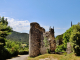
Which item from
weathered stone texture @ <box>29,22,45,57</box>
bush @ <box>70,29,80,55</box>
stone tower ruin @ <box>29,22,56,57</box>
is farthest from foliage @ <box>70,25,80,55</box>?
weathered stone texture @ <box>29,22,45,57</box>

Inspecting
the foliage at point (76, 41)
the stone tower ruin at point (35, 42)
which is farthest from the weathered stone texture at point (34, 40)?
the foliage at point (76, 41)

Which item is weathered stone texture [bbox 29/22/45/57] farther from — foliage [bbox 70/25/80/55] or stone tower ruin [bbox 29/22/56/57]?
foliage [bbox 70/25/80/55]

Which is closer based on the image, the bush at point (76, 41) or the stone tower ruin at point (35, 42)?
the bush at point (76, 41)

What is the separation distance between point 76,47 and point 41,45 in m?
7.72

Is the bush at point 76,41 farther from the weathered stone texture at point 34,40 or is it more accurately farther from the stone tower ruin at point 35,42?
the weathered stone texture at point 34,40

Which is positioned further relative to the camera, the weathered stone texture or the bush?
the weathered stone texture

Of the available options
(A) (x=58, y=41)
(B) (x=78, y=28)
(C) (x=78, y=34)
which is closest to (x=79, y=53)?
(C) (x=78, y=34)

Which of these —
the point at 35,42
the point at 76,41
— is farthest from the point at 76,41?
the point at 35,42

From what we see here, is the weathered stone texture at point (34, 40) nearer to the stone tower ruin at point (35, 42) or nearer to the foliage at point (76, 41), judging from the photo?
the stone tower ruin at point (35, 42)

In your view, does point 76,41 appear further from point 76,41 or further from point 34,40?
point 34,40

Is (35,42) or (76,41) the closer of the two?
(76,41)

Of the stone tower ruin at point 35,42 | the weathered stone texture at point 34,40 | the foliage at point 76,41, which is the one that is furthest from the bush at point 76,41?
the weathered stone texture at point 34,40

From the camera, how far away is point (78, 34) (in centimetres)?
1263

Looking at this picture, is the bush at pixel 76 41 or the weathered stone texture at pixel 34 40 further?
the weathered stone texture at pixel 34 40
